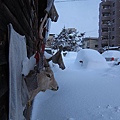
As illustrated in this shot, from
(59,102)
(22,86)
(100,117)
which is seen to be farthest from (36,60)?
(59,102)

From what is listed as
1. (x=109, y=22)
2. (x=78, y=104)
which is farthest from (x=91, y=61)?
(x=109, y=22)

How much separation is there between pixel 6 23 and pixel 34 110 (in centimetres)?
298

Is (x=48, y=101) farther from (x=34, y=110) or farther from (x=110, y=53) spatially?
(x=110, y=53)

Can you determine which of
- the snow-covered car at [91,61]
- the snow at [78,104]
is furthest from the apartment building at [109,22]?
the snow at [78,104]

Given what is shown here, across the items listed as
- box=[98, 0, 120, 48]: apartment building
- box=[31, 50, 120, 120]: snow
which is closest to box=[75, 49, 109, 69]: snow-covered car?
box=[31, 50, 120, 120]: snow

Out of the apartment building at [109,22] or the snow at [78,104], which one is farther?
the apartment building at [109,22]

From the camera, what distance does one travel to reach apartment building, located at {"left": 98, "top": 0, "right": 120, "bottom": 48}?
130 ft

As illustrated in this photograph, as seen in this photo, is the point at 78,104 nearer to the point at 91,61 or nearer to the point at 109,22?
the point at 91,61

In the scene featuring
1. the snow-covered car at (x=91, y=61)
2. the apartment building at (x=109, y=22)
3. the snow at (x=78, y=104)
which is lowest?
the snow at (x=78, y=104)

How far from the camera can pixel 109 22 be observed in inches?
1636

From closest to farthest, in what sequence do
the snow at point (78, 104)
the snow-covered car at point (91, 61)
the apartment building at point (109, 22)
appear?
the snow at point (78, 104) < the snow-covered car at point (91, 61) < the apartment building at point (109, 22)

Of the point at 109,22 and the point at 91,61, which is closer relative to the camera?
the point at 91,61

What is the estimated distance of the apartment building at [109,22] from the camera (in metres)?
39.7

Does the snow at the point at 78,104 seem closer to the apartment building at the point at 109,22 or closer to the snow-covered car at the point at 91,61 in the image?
the snow-covered car at the point at 91,61
